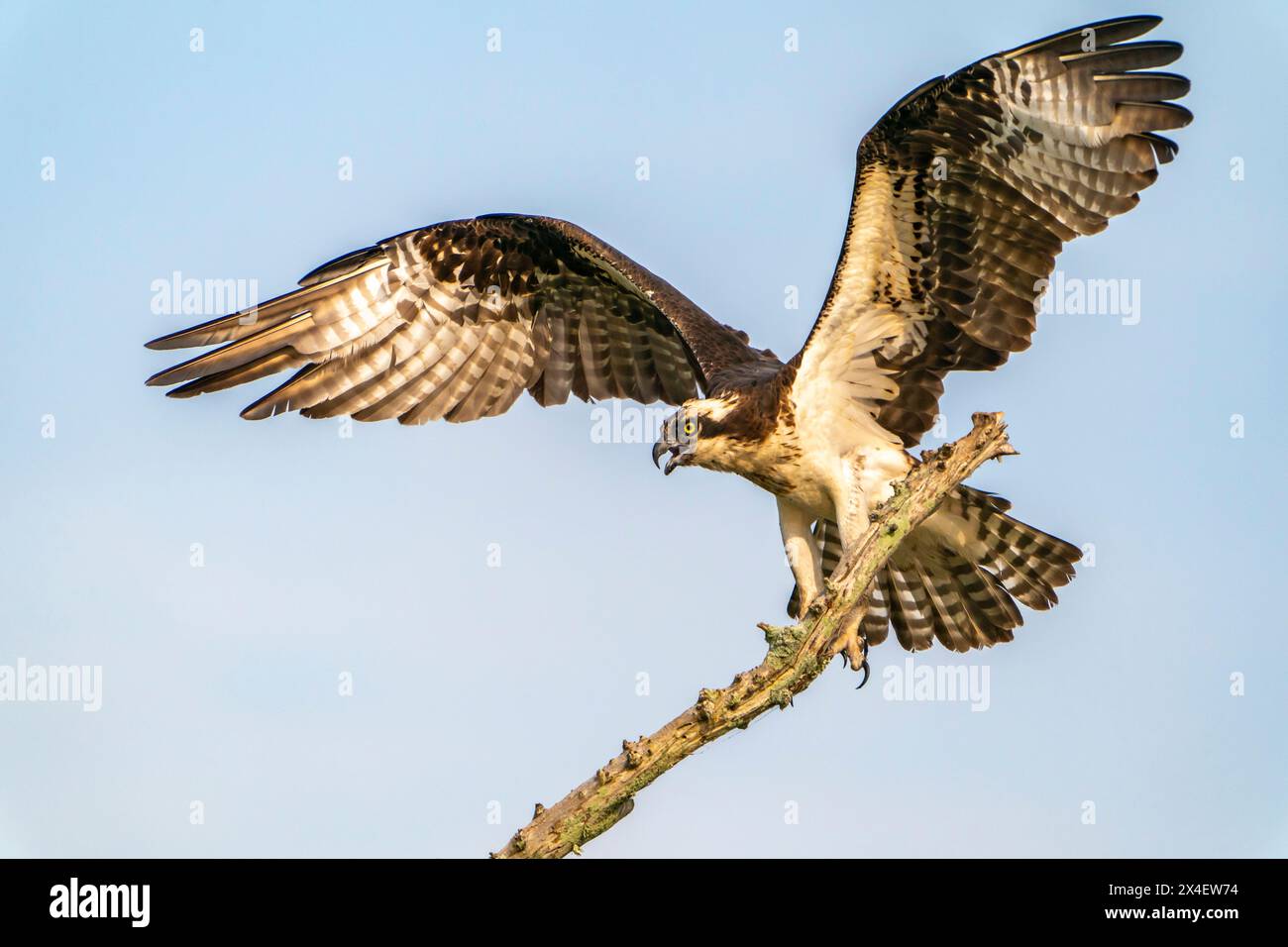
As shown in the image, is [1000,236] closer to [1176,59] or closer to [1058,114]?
[1058,114]

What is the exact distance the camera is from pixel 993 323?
28.5 ft

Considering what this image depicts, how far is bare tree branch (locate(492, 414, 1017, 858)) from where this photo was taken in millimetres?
5910

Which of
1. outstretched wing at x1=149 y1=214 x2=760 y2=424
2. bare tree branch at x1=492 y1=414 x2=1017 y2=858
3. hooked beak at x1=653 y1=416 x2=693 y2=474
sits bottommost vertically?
bare tree branch at x1=492 y1=414 x2=1017 y2=858

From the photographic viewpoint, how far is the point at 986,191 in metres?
8.36

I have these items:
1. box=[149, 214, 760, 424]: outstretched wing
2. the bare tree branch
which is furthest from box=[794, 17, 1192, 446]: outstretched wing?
the bare tree branch

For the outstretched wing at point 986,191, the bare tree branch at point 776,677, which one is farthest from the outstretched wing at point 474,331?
the bare tree branch at point 776,677

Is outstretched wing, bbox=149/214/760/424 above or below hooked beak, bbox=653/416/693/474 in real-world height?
above

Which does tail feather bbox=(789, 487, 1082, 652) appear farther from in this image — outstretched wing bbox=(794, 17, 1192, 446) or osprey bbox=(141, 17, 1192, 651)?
outstretched wing bbox=(794, 17, 1192, 446)

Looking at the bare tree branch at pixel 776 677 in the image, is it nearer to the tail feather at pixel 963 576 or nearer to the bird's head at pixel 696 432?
the bird's head at pixel 696 432

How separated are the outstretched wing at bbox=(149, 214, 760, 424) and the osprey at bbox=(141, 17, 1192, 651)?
2 cm

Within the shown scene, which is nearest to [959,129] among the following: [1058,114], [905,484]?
[1058,114]

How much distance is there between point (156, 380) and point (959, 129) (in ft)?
16.5

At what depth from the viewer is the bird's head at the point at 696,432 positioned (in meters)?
8.59

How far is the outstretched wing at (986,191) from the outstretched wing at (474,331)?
50.5 inches
